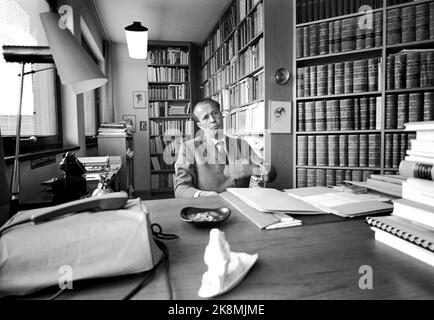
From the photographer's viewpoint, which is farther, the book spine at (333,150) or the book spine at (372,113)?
the book spine at (333,150)

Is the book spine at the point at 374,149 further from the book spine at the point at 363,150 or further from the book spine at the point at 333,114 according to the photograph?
the book spine at the point at 333,114

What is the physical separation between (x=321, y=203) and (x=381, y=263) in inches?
17.3

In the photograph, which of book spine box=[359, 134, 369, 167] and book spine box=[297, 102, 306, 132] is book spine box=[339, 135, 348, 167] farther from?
book spine box=[297, 102, 306, 132]

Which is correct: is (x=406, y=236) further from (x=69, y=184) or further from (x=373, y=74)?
(x=373, y=74)

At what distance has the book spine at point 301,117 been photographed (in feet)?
8.78

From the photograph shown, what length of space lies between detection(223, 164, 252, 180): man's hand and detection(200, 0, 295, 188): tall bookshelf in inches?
27.2

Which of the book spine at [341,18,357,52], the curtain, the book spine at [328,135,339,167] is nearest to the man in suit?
the book spine at [328,135,339,167]

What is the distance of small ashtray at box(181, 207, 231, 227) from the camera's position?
2.61ft

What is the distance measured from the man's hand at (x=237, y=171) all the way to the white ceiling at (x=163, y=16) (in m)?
2.84

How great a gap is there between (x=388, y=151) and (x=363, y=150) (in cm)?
19

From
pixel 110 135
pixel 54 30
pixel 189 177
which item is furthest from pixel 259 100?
pixel 54 30

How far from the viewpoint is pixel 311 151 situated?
2691 mm

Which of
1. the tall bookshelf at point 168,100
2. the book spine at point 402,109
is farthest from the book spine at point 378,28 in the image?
the tall bookshelf at point 168,100

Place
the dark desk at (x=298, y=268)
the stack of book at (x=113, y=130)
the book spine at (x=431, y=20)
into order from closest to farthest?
the dark desk at (x=298, y=268) → the book spine at (x=431, y=20) → the stack of book at (x=113, y=130)
